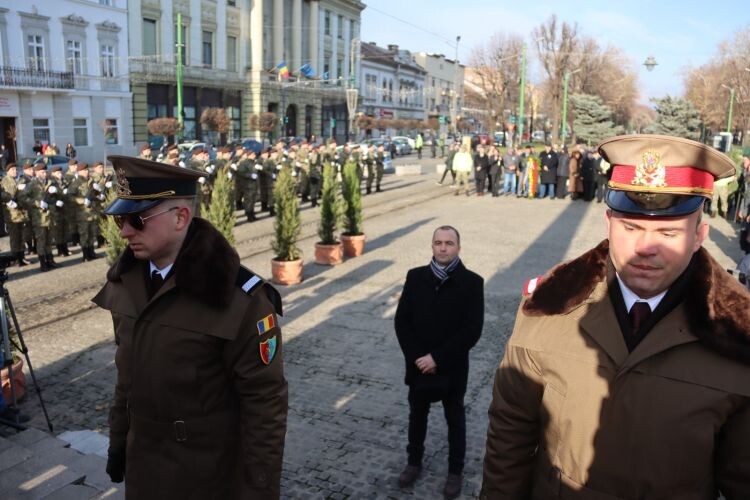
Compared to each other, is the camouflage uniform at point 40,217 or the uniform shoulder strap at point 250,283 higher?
the uniform shoulder strap at point 250,283

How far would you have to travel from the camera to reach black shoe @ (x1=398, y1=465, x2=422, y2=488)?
4.69m

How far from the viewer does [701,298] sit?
202 cm

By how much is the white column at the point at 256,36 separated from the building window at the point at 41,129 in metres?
19.2

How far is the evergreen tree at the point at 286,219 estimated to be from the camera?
1004cm

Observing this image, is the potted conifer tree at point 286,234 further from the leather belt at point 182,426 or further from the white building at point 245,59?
the white building at point 245,59

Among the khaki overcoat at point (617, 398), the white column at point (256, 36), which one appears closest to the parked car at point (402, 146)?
the white column at point (256, 36)

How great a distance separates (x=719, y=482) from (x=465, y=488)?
9.49 ft

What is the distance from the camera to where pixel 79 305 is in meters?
9.23

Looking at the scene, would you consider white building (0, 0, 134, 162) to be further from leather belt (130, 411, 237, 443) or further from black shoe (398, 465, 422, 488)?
leather belt (130, 411, 237, 443)

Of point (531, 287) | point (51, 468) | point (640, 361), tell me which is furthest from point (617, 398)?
point (51, 468)

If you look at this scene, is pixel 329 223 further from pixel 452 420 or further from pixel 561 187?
pixel 561 187

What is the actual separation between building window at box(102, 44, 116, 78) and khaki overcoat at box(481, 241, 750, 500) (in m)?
38.7

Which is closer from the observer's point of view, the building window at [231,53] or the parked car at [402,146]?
the building window at [231,53]

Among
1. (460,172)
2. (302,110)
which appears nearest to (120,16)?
(302,110)
